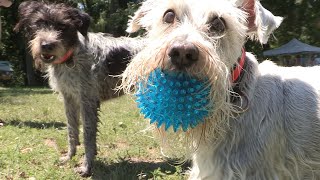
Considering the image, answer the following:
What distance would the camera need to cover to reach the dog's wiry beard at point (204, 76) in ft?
7.84

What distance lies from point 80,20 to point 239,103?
3.27 meters

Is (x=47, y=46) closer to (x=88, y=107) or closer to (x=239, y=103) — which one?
(x=88, y=107)

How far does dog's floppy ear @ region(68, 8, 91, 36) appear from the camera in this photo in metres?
5.40

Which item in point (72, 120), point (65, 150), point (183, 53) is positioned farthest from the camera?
point (65, 150)

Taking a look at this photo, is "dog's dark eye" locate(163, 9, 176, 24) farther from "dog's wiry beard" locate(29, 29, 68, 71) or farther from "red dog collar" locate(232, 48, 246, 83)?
"dog's wiry beard" locate(29, 29, 68, 71)

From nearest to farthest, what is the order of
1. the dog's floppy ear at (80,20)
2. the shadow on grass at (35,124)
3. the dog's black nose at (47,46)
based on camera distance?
the dog's black nose at (47,46) → the dog's floppy ear at (80,20) → the shadow on grass at (35,124)

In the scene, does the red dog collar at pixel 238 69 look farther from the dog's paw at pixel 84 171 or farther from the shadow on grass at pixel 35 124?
the shadow on grass at pixel 35 124

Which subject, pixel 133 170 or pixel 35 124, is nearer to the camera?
pixel 133 170

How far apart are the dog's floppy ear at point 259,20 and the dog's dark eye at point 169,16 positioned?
0.48 meters

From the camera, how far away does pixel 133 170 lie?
4898 millimetres

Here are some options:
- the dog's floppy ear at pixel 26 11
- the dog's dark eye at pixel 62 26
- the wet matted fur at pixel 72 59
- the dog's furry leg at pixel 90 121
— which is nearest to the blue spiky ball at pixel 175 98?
the wet matted fur at pixel 72 59

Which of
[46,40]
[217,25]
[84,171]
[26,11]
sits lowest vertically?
[84,171]

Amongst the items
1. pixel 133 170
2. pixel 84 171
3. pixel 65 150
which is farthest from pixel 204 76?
pixel 65 150

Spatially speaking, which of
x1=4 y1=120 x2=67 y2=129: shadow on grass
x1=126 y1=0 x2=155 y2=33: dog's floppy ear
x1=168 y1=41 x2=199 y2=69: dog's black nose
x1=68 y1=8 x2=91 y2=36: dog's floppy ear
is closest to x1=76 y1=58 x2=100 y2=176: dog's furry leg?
x1=68 y1=8 x2=91 y2=36: dog's floppy ear
